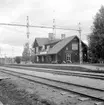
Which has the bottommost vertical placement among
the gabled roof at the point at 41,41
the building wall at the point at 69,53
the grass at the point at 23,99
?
the grass at the point at 23,99

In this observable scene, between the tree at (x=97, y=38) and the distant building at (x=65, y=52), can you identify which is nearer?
the tree at (x=97, y=38)

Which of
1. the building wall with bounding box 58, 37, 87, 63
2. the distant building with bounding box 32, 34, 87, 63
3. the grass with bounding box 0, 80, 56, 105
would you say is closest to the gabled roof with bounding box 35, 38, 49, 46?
the distant building with bounding box 32, 34, 87, 63

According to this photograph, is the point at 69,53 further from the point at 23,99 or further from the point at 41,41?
the point at 23,99

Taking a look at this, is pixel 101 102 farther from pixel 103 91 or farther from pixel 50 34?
pixel 50 34

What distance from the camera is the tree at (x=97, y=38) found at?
116ft

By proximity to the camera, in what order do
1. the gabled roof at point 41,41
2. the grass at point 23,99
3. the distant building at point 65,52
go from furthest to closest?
the gabled roof at point 41,41 < the distant building at point 65,52 < the grass at point 23,99

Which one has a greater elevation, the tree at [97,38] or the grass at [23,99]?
the tree at [97,38]

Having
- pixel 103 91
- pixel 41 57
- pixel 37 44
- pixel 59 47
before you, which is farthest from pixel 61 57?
pixel 103 91

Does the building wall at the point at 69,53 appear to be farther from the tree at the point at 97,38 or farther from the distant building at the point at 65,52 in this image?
the tree at the point at 97,38

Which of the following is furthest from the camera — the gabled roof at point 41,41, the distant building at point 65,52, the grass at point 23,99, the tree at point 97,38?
the gabled roof at point 41,41

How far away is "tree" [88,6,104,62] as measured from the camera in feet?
116

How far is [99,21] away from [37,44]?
2836 cm

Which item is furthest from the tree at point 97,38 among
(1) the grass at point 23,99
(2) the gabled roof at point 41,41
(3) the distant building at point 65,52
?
(1) the grass at point 23,99

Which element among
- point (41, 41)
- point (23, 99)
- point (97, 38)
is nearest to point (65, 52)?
point (97, 38)
